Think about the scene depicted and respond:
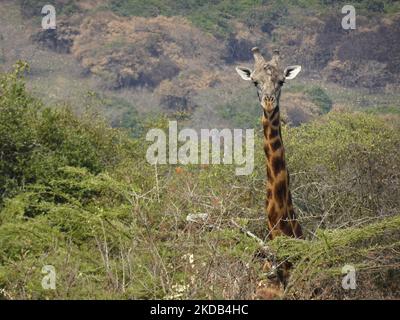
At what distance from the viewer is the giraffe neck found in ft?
29.5

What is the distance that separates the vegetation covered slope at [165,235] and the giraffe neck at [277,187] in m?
0.25

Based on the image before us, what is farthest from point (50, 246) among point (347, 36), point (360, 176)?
point (347, 36)

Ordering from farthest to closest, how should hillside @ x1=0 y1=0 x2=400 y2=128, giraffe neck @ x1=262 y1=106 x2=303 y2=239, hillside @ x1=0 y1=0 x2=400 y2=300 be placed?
hillside @ x1=0 y1=0 x2=400 y2=128 → giraffe neck @ x1=262 y1=106 x2=303 y2=239 → hillside @ x1=0 y1=0 x2=400 y2=300

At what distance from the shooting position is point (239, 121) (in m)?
66.4

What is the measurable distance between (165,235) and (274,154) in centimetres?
160

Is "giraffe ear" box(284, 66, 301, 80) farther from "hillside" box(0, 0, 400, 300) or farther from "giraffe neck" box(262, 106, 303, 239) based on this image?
"hillside" box(0, 0, 400, 300)

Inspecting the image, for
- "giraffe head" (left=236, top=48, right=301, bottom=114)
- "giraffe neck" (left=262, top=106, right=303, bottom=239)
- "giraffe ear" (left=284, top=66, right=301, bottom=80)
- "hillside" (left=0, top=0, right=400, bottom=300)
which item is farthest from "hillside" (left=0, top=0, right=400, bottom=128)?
"giraffe neck" (left=262, top=106, right=303, bottom=239)

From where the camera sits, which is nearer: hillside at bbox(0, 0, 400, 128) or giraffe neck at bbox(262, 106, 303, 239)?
giraffe neck at bbox(262, 106, 303, 239)

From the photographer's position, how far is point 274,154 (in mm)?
Result: 9383

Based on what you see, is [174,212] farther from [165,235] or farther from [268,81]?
[268,81]

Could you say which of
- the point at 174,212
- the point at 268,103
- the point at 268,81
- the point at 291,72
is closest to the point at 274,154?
the point at 268,103

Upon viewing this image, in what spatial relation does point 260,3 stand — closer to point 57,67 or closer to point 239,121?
point 57,67

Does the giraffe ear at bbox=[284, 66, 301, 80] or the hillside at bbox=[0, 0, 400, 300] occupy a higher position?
the giraffe ear at bbox=[284, 66, 301, 80]
